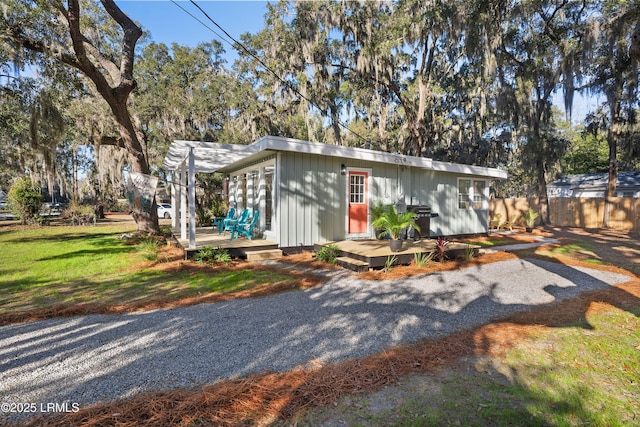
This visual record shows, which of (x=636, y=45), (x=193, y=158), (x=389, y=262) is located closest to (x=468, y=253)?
(x=389, y=262)

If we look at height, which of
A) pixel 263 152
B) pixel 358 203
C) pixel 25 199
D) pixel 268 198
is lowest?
pixel 358 203

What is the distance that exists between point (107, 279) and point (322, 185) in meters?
5.04

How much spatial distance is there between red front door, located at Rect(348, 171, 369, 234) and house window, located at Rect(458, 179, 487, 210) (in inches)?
A: 166

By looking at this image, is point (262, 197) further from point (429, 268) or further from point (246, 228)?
point (429, 268)

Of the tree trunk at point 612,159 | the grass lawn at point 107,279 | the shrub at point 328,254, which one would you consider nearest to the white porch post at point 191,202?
the grass lawn at point 107,279

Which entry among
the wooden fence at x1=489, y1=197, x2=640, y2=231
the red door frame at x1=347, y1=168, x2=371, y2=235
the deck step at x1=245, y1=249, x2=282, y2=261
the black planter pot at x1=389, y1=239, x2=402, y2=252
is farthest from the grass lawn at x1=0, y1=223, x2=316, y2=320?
the wooden fence at x1=489, y1=197, x2=640, y2=231

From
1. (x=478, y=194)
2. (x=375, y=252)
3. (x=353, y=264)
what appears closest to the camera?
(x=353, y=264)

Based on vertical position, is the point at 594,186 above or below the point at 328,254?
above

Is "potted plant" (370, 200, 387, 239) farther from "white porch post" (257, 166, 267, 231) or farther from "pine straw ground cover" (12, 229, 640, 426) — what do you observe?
"pine straw ground cover" (12, 229, 640, 426)

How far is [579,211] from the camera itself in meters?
16.2

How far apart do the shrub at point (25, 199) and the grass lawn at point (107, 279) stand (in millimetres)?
10310

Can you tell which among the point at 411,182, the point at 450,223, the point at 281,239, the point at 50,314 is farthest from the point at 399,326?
the point at 450,223

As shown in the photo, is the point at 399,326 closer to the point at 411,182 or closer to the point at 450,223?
the point at 411,182

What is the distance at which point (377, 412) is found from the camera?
2041 millimetres
